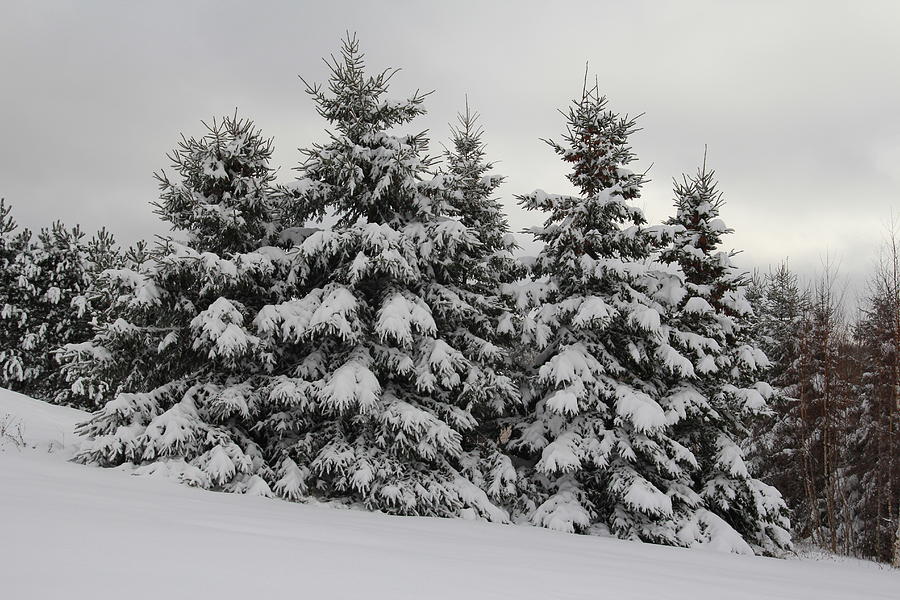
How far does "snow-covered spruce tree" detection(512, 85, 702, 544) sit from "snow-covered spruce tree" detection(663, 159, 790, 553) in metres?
0.62

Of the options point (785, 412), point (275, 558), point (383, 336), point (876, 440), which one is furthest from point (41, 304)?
point (876, 440)

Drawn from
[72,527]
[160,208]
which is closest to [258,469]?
[160,208]

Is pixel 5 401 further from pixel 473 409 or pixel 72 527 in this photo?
pixel 72 527

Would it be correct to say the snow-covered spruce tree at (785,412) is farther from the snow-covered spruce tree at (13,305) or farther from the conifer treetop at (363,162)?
the snow-covered spruce tree at (13,305)

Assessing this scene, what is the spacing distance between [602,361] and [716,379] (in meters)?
3.71

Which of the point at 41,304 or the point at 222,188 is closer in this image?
the point at 222,188

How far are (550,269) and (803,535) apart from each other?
21.9m

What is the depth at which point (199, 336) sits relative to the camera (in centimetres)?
1253

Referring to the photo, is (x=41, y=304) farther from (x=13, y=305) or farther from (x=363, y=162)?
(x=363, y=162)

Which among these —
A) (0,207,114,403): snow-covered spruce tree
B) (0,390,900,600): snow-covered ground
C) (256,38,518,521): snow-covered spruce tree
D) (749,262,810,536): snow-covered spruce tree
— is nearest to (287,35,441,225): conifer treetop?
(256,38,518,521): snow-covered spruce tree

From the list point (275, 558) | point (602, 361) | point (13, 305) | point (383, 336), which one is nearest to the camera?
point (275, 558)

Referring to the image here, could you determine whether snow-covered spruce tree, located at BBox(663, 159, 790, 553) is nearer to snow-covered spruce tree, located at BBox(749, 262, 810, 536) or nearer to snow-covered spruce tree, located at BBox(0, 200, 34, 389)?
snow-covered spruce tree, located at BBox(749, 262, 810, 536)

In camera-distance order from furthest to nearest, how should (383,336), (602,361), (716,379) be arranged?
(716,379) → (602,361) → (383,336)

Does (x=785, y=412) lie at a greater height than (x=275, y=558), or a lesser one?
greater
